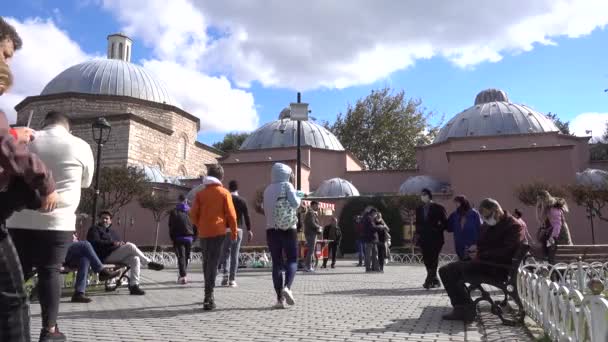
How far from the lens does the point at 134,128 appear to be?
31297mm

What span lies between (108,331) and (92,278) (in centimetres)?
440

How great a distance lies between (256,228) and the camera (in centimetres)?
2856

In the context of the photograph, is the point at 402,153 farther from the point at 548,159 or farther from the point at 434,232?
the point at 434,232

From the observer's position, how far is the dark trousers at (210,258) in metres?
5.48

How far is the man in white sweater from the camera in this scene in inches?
135

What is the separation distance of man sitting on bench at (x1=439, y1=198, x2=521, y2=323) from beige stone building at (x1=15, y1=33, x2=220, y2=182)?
89.0 ft

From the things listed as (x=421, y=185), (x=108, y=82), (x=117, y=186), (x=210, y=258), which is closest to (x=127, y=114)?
(x=108, y=82)

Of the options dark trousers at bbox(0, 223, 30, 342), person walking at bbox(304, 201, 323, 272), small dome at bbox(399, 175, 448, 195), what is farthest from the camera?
small dome at bbox(399, 175, 448, 195)

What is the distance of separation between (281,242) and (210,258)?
0.82m

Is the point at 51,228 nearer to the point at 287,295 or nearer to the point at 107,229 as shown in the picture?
the point at 287,295

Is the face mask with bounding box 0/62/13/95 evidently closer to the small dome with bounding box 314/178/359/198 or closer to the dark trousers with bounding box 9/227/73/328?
the dark trousers with bounding box 9/227/73/328

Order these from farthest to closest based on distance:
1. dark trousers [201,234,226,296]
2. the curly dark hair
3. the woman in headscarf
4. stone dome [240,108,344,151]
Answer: stone dome [240,108,344,151] → the woman in headscarf → dark trousers [201,234,226,296] → the curly dark hair

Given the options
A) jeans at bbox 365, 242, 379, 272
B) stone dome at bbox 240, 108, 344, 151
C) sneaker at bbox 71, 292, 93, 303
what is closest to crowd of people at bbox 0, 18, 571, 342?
sneaker at bbox 71, 292, 93, 303

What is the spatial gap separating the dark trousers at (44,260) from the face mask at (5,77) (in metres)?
1.49
